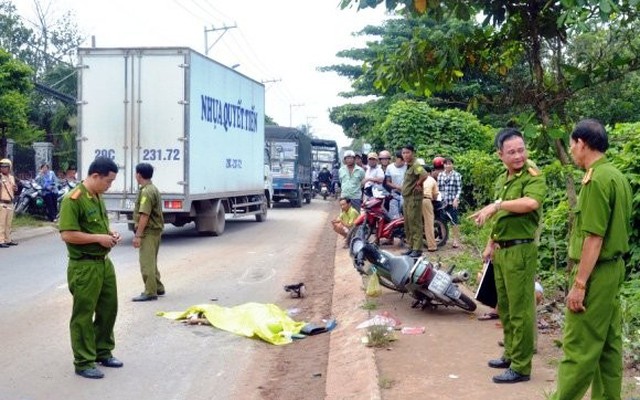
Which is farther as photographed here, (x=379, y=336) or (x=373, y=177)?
(x=373, y=177)

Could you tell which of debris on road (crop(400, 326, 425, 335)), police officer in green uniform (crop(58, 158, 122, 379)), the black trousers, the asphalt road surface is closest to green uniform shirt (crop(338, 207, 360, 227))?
the asphalt road surface

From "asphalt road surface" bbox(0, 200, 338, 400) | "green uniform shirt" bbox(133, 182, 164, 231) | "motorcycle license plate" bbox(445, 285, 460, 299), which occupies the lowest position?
"asphalt road surface" bbox(0, 200, 338, 400)

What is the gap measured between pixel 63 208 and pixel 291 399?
2408mm

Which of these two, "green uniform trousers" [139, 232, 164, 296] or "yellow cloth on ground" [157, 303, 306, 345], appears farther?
"green uniform trousers" [139, 232, 164, 296]

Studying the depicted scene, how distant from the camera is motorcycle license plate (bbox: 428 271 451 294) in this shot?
7551 millimetres

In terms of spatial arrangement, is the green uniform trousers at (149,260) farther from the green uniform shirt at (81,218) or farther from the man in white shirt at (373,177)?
the man in white shirt at (373,177)

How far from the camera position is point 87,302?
5969 millimetres

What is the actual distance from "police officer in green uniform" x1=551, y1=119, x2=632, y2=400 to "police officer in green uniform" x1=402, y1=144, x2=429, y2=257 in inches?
263

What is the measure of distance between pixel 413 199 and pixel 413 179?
1.05 ft

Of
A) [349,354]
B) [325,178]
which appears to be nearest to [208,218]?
[349,354]

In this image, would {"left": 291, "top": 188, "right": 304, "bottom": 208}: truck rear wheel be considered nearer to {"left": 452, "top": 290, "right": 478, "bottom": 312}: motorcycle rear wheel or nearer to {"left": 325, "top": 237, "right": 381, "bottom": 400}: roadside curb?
{"left": 325, "top": 237, "right": 381, "bottom": 400}: roadside curb

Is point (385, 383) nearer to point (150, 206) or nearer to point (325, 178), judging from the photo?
point (150, 206)

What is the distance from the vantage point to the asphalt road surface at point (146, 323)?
589 cm

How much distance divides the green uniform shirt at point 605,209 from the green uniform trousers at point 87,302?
3.82 meters
